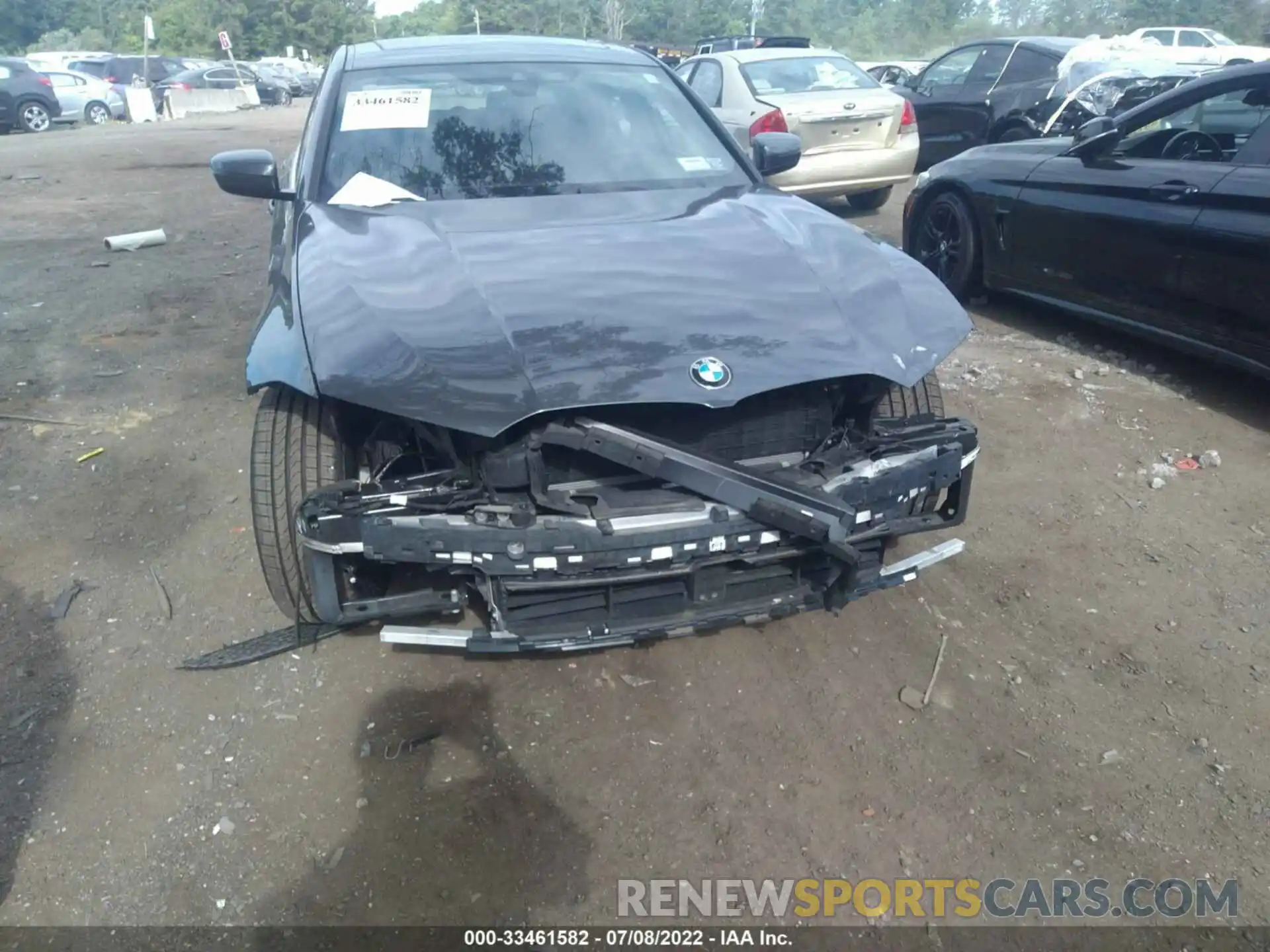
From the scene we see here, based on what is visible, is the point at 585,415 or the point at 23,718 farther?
the point at 23,718

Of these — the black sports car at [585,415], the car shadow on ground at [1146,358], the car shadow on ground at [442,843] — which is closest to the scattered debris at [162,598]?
the black sports car at [585,415]

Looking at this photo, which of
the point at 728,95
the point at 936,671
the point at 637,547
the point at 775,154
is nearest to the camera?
the point at 637,547

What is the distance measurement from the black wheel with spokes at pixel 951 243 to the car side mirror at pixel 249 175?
4124 millimetres

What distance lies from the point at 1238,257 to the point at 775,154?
7.13ft

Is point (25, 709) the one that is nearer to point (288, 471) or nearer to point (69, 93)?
point (288, 471)

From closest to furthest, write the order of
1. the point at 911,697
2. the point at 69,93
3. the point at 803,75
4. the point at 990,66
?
1. the point at 911,697
2. the point at 803,75
3. the point at 990,66
4. the point at 69,93

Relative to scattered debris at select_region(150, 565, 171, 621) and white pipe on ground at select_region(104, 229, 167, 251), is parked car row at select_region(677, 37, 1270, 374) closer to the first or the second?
scattered debris at select_region(150, 565, 171, 621)

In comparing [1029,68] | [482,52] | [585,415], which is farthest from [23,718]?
[1029,68]

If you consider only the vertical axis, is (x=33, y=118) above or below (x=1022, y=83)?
below

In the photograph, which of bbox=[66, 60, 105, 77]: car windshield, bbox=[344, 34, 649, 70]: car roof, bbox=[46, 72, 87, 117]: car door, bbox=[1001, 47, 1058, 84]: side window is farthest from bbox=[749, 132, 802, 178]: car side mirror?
bbox=[66, 60, 105, 77]: car windshield

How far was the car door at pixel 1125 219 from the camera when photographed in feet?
15.0

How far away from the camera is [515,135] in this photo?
353 centimetres

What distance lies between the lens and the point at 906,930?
6.84 ft

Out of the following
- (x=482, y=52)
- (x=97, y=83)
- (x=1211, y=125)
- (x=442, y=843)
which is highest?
(x=482, y=52)
